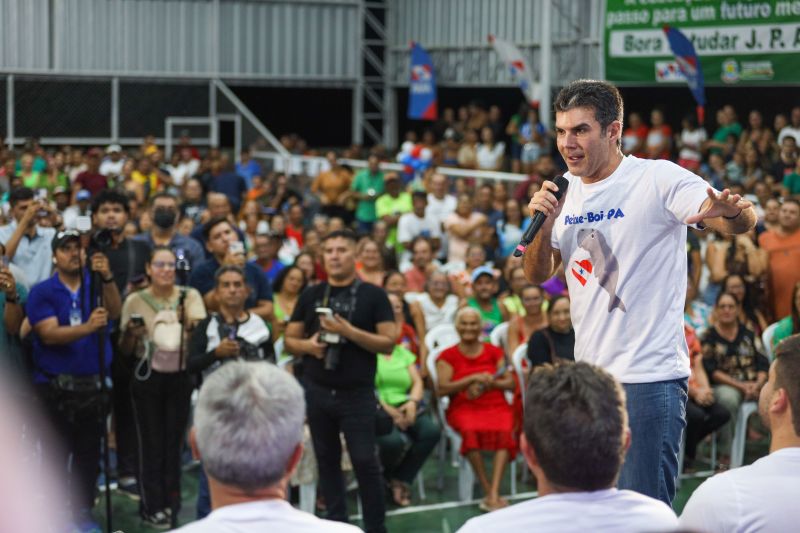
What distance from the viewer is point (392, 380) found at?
7.39 m

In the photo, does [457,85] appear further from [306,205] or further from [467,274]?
[467,274]

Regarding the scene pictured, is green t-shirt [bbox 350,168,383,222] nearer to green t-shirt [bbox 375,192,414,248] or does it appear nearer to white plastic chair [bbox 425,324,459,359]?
green t-shirt [bbox 375,192,414,248]

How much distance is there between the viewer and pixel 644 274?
365cm

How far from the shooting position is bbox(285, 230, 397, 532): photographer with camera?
616 cm

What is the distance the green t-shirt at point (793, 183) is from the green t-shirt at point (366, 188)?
5.36 metres

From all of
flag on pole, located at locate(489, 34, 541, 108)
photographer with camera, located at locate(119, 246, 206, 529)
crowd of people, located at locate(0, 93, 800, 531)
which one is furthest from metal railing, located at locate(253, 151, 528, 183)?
photographer with camera, located at locate(119, 246, 206, 529)

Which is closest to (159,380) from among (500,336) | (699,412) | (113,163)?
(500,336)

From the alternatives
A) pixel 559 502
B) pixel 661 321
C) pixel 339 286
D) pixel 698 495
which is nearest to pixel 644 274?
pixel 661 321

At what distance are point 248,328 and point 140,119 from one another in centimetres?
1598

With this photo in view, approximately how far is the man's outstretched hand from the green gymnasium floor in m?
3.66

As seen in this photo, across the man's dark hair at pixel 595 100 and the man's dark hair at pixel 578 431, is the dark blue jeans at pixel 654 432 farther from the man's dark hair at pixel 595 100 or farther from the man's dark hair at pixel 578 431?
the man's dark hair at pixel 578 431

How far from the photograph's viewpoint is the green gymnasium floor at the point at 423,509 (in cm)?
675

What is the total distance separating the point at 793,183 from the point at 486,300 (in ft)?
15.3

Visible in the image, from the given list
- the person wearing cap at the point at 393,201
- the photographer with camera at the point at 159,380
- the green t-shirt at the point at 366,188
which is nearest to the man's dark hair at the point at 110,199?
the photographer with camera at the point at 159,380
